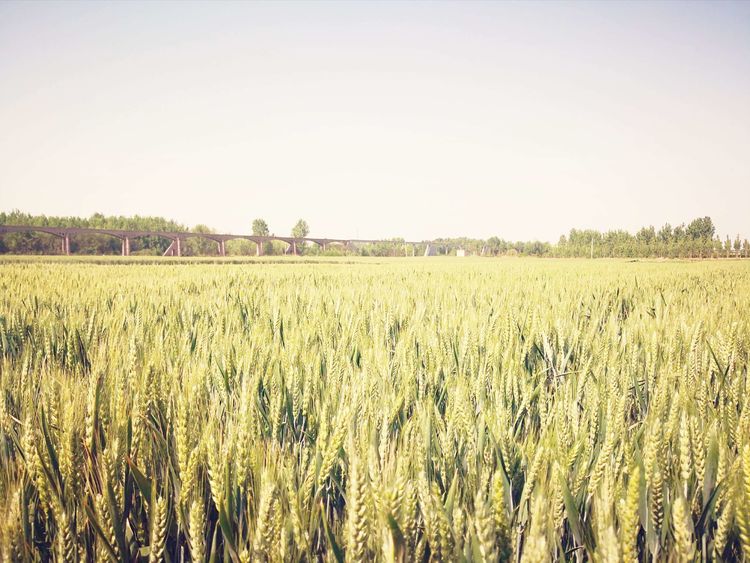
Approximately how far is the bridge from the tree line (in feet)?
5.68

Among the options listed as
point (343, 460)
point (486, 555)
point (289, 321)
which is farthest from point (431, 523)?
point (289, 321)

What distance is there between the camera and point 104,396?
43.3 inches

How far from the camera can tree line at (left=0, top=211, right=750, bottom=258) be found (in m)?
56.0

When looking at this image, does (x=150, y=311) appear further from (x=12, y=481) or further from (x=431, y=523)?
(x=431, y=523)

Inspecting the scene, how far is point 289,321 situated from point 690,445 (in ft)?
7.50

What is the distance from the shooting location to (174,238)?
A: 5491cm

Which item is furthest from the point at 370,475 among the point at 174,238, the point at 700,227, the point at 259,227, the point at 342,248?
the point at 259,227

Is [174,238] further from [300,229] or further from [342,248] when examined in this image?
[300,229]

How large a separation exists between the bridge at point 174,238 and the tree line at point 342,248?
1730 millimetres

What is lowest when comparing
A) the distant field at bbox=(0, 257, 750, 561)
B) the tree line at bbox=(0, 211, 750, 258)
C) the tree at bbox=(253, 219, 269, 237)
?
the distant field at bbox=(0, 257, 750, 561)

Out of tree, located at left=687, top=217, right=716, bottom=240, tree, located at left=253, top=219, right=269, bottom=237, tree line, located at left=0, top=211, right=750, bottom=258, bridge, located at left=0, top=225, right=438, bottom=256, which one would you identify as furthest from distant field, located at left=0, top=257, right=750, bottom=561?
tree, located at left=253, top=219, right=269, bottom=237

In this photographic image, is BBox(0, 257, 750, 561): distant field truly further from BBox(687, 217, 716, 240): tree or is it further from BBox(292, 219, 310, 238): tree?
BBox(292, 219, 310, 238): tree

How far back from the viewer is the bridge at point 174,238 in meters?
41.4

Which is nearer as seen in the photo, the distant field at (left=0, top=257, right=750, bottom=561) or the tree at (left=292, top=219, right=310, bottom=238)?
the distant field at (left=0, top=257, right=750, bottom=561)
